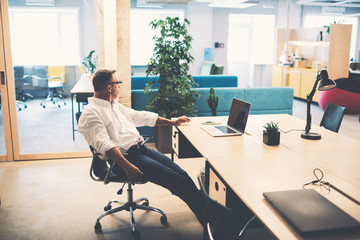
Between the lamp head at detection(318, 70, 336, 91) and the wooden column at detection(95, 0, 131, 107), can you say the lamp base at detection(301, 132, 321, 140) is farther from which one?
the wooden column at detection(95, 0, 131, 107)

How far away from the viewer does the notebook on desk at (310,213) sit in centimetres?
136

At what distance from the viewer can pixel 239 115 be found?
306 cm

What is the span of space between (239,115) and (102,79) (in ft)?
3.96

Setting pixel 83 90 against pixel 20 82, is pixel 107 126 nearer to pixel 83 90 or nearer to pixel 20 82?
pixel 83 90

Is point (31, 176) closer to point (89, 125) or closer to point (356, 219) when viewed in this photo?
point (89, 125)

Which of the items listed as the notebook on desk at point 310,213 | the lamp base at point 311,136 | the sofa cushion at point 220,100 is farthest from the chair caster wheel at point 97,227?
the sofa cushion at point 220,100

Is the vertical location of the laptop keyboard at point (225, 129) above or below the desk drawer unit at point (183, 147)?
above

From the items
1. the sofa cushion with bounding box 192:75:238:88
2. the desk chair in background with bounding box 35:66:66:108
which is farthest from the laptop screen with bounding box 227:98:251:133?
the sofa cushion with bounding box 192:75:238:88

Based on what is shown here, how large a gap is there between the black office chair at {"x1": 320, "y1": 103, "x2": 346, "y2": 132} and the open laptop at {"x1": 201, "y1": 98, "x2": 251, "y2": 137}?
1.00 meters

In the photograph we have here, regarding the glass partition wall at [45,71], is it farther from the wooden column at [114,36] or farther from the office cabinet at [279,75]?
the office cabinet at [279,75]

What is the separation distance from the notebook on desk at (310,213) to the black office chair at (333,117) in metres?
1.83

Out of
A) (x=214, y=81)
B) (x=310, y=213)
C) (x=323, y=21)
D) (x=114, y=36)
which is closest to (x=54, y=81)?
(x=114, y=36)

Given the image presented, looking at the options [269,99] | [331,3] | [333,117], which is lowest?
[269,99]

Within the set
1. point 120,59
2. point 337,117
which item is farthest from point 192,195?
point 120,59
